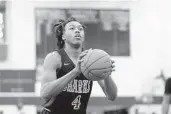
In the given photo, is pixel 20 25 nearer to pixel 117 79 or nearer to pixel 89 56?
pixel 117 79

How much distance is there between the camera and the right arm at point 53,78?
3.97 meters

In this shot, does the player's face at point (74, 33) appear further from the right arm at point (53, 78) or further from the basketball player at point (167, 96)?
the basketball player at point (167, 96)

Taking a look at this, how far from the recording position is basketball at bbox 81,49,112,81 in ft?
13.5

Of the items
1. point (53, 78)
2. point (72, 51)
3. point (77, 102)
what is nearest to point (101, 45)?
point (72, 51)

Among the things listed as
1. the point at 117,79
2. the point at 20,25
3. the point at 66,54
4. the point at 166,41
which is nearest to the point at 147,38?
the point at 166,41

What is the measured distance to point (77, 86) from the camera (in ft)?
14.8

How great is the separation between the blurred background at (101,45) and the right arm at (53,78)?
33.5 ft

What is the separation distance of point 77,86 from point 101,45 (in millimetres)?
10543

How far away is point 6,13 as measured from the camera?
14.8 m

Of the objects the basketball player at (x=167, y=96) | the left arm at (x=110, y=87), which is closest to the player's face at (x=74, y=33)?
the left arm at (x=110, y=87)

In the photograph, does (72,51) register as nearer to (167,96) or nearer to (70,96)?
(70,96)

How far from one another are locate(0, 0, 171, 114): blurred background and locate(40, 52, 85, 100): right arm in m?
10.2

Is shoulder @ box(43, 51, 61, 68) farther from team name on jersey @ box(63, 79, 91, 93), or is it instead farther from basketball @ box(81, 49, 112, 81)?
basketball @ box(81, 49, 112, 81)

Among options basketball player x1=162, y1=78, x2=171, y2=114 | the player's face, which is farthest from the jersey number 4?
basketball player x1=162, y1=78, x2=171, y2=114
